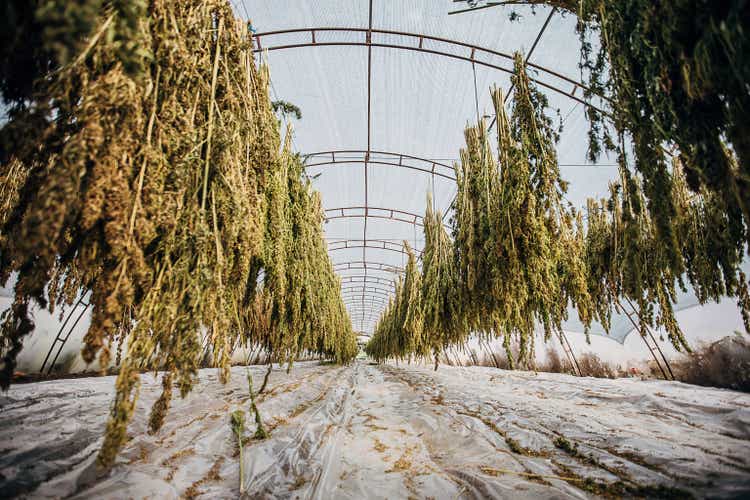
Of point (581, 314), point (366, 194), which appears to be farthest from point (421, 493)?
point (366, 194)

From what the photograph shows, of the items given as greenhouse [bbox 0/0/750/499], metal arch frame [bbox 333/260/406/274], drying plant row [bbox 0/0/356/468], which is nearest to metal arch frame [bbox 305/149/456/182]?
greenhouse [bbox 0/0/750/499]

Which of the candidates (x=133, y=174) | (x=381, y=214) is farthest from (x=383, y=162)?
(x=133, y=174)

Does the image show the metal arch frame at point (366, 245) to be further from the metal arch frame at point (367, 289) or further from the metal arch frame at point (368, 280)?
the metal arch frame at point (367, 289)

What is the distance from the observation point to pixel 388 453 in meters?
2.06

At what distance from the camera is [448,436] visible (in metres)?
2.38

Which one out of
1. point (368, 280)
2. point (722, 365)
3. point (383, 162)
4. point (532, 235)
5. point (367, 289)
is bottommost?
point (722, 365)

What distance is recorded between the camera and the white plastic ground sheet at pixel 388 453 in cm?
143

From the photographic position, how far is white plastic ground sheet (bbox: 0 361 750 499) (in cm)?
Result: 143

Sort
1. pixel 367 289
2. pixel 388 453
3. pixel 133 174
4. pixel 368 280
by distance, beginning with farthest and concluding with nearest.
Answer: pixel 367 289 → pixel 368 280 → pixel 388 453 → pixel 133 174

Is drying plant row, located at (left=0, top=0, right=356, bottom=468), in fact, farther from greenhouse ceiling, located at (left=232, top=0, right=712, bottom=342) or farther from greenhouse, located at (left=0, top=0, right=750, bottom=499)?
greenhouse ceiling, located at (left=232, top=0, right=712, bottom=342)

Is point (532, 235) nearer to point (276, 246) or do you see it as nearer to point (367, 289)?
point (276, 246)

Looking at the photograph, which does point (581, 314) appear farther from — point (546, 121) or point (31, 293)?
point (31, 293)

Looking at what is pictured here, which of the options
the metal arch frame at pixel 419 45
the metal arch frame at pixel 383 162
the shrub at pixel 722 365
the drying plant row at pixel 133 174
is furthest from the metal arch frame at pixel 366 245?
the drying plant row at pixel 133 174

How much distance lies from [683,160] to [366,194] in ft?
32.1
